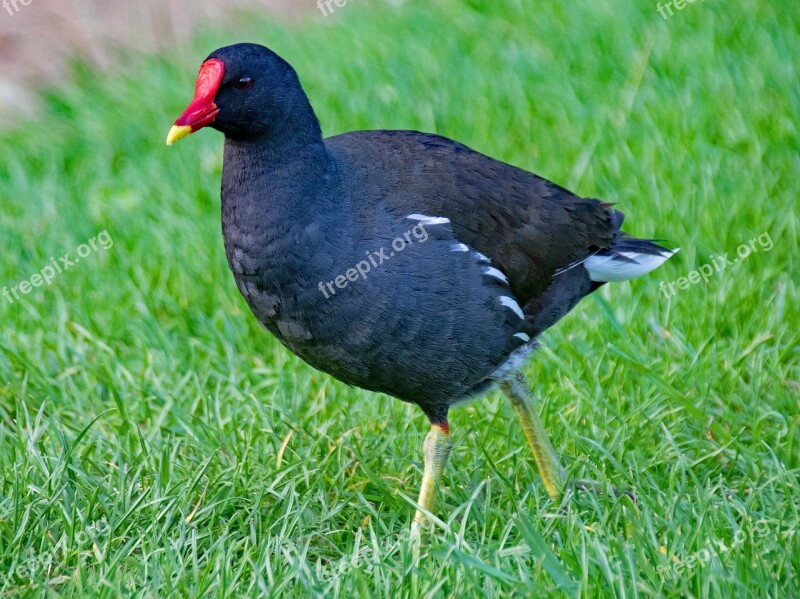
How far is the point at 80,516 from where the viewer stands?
3240 millimetres

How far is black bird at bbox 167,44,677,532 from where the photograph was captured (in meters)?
3.16

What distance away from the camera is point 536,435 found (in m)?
3.61

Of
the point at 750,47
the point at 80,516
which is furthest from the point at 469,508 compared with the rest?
the point at 750,47

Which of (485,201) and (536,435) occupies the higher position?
(485,201)

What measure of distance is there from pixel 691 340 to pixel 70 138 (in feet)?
12.5

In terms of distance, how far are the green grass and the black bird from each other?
0.32 metres

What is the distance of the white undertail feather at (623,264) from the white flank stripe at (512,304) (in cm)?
37

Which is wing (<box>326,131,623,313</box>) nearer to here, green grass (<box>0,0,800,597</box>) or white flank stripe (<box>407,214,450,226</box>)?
white flank stripe (<box>407,214,450,226</box>)

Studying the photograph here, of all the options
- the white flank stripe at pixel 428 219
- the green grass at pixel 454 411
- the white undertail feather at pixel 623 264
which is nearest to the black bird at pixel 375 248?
the white flank stripe at pixel 428 219

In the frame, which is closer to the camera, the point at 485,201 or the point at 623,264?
the point at 485,201

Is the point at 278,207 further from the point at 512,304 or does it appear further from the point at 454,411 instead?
the point at 454,411

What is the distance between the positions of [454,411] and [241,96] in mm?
1494

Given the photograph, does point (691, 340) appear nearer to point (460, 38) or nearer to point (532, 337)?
point (532, 337)

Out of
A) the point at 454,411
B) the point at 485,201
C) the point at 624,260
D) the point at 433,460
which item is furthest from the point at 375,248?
the point at 454,411
